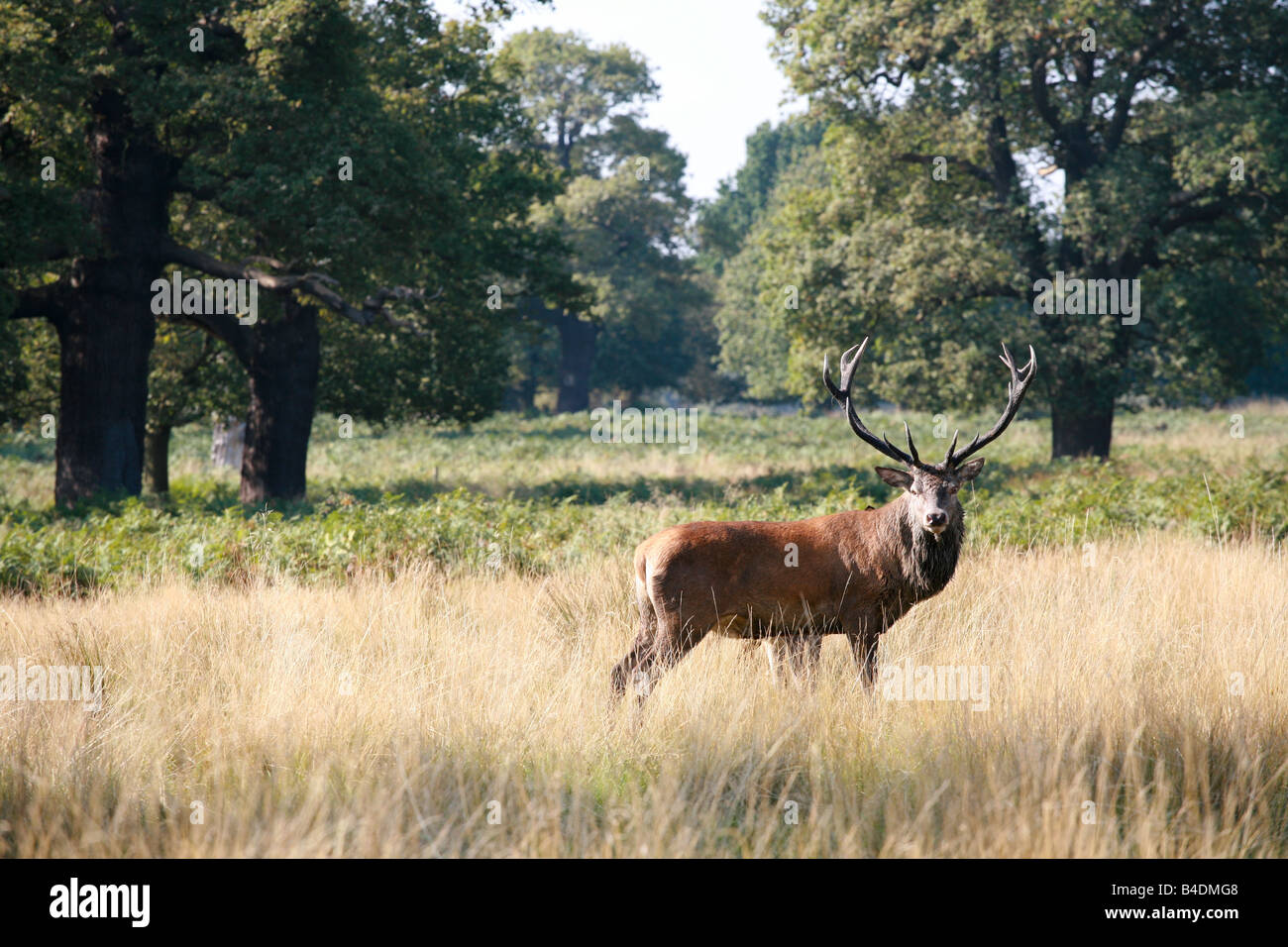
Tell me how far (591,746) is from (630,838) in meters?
0.89

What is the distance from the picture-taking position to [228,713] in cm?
588

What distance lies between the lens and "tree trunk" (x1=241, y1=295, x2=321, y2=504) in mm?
18469

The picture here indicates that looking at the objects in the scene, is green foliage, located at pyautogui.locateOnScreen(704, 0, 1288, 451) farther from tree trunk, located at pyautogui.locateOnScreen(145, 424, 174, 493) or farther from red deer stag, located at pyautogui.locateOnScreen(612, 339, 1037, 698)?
red deer stag, located at pyautogui.locateOnScreen(612, 339, 1037, 698)

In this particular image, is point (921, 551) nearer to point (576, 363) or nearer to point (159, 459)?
point (159, 459)

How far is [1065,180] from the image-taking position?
22.4m

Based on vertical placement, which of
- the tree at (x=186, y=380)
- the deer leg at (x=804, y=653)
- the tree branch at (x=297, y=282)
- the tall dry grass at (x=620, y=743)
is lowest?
the tall dry grass at (x=620, y=743)

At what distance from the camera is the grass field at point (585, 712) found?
4.50 meters

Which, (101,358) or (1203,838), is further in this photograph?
(101,358)

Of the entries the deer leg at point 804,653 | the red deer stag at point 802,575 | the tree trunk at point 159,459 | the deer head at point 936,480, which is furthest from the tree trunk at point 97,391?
the deer head at point 936,480

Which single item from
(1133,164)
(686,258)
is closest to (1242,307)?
(1133,164)

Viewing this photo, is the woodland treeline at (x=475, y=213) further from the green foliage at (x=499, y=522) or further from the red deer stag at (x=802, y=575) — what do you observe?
the red deer stag at (x=802, y=575)

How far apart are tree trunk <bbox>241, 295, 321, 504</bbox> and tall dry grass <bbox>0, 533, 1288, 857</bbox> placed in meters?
11.3

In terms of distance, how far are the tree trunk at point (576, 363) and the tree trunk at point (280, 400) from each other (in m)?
36.7
